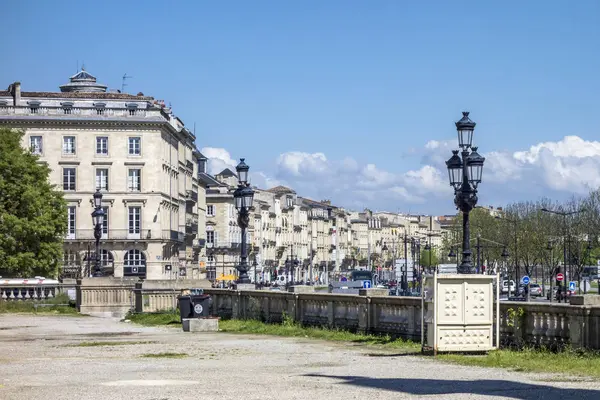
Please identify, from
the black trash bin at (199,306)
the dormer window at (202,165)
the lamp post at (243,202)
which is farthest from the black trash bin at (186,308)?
the dormer window at (202,165)

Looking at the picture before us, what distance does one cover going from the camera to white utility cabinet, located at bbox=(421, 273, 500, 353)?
23.1 m

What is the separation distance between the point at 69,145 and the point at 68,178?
116 inches

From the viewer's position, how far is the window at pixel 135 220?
12119cm

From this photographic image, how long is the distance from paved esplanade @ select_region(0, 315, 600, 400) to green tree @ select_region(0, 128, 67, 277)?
54.3 m

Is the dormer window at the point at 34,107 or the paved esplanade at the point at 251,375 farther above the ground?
the dormer window at the point at 34,107

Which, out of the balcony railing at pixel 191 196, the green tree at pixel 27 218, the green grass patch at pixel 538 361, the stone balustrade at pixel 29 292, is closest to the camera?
the green grass patch at pixel 538 361

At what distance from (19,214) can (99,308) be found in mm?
32161

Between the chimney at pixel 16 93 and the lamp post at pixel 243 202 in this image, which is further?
the chimney at pixel 16 93

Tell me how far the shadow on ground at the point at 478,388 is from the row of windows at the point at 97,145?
10218 cm

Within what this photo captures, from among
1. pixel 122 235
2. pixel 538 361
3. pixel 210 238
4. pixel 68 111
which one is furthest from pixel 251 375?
pixel 210 238

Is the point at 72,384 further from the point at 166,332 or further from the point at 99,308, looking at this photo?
the point at 99,308

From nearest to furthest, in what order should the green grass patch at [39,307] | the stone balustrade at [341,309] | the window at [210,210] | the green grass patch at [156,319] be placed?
the stone balustrade at [341,309]
the green grass patch at [156,319]
the green grass patch at [39,307]
the window at [210,210]

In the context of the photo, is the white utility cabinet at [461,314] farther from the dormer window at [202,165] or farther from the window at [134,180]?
the dormer window at [202,165]

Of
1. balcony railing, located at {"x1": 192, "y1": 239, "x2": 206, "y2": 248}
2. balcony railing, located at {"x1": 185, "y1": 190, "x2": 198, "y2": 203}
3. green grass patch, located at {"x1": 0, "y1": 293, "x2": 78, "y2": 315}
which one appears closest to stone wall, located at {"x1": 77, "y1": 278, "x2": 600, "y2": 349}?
green grass patch, located at {"x1": 0, "y1": 293, "x2": 78, "y2": 315}
